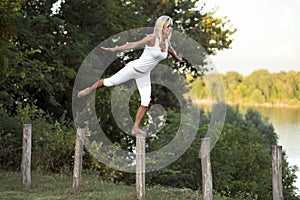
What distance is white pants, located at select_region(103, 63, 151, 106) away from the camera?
6.63 metres

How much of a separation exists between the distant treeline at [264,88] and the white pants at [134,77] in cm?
1600

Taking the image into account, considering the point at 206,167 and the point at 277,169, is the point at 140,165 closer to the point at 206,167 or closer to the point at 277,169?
the point at 206,167

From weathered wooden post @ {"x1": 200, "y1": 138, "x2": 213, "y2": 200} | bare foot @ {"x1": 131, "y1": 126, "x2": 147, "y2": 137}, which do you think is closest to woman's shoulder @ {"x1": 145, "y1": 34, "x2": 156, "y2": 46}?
bare foot @ {"x1": 131, "y1": 126, "x2": 147, "y2": 137}

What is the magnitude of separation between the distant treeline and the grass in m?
14.2

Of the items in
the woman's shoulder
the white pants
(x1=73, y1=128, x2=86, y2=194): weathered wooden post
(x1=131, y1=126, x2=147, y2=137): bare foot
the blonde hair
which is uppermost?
the blonde hair

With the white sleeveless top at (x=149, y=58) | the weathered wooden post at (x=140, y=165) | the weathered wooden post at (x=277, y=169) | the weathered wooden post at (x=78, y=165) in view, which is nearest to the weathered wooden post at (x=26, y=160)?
the weathered wooden post at (x=78, y=165)

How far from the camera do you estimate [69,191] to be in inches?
325

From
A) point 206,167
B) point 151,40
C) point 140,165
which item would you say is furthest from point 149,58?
point 206,167

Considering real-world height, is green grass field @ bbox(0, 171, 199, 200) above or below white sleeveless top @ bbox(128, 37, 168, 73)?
below

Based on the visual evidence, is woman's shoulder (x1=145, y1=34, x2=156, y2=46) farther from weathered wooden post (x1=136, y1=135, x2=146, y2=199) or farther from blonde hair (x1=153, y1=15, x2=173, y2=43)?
weathered wooden post (x1=136, y1=135, x2=146, y2=199)

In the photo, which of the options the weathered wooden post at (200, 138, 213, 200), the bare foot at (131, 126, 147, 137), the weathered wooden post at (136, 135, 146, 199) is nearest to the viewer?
the bare foot at (131, 126, 147, 137)

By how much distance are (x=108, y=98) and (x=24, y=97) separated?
2.32 meters

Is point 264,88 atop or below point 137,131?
atop

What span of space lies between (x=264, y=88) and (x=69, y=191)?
1711 cm
